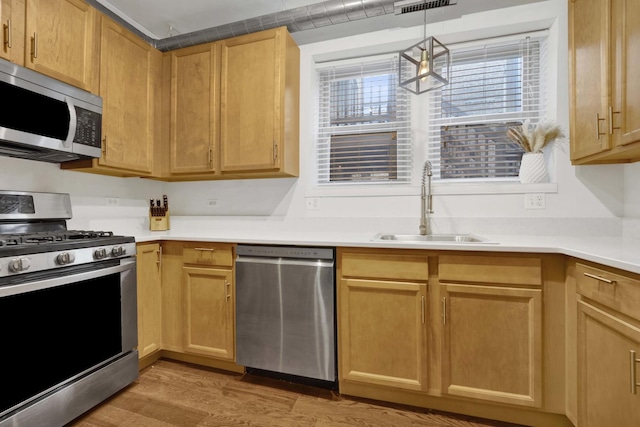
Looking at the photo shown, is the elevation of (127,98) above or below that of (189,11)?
below

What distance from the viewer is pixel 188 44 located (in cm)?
238

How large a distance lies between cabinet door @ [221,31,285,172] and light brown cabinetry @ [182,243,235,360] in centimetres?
68

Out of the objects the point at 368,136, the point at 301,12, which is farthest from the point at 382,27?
the point at 368,136

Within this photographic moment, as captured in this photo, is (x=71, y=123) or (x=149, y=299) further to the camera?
(x=149, y=299)

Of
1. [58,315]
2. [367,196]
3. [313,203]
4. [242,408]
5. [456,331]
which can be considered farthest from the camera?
[313,203]

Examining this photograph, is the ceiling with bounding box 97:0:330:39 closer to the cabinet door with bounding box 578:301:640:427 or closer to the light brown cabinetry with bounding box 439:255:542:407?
the light brown cabinetry with bounding box 439:255:542:407

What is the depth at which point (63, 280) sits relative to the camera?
1429 mm

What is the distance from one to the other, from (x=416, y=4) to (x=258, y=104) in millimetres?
1198

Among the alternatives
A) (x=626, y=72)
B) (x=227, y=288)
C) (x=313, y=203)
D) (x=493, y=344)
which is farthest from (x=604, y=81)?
(x=227, y=288)

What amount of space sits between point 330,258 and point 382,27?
1.81m

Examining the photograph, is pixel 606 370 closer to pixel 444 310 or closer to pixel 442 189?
pixel 444 310

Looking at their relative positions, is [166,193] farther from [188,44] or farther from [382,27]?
[382,27]

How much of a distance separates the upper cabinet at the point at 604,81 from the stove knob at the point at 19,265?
2.69 m

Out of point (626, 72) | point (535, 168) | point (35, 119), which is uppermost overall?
point (626, 72)
